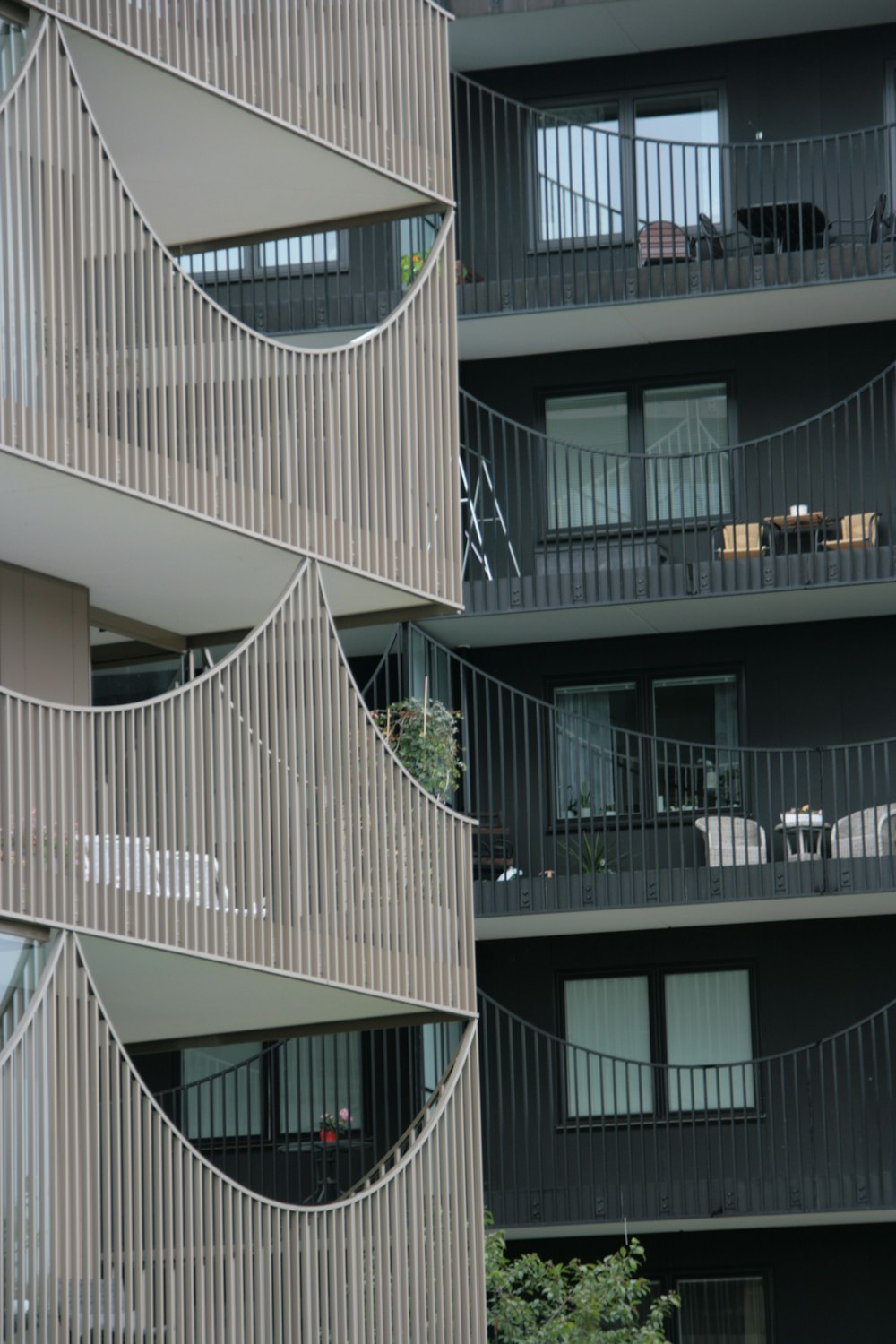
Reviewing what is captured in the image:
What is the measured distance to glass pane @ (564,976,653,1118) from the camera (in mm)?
23875

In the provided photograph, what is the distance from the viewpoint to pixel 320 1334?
1309 centimetres

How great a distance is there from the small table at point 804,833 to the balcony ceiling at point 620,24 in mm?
7881

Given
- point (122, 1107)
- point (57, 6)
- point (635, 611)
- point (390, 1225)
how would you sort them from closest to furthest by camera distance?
point (122, 1107), point (57, 6), point (390, 1225), point (635, 611)

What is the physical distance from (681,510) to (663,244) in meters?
2.53

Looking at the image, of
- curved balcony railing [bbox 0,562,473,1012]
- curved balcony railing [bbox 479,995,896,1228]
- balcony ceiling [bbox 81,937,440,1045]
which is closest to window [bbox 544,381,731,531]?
curved balcony railing [bbox 479,995,896,1228]

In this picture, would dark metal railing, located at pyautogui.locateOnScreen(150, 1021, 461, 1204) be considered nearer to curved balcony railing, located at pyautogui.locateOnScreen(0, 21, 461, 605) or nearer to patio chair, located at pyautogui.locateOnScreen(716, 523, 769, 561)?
patio chair, located at pyautogui.locateOnScreen(716, 523, 769, 561)

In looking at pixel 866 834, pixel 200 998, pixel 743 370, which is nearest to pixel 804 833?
pixel 866 834

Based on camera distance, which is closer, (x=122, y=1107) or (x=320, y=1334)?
(x=122, y=1107)

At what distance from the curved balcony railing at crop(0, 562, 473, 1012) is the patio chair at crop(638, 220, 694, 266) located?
10.0 m

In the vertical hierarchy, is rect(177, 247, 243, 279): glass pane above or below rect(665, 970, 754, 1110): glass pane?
above

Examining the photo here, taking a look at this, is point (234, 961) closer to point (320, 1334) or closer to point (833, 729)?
point (320, 1334)

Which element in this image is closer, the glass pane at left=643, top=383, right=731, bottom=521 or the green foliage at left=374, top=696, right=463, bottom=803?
the green foliage at left=374, top=696, right=463, bottom=803

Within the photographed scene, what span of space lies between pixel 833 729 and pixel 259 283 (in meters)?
6.90

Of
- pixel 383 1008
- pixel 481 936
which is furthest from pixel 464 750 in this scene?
pixel 383 1008
